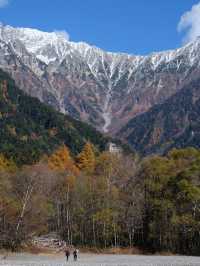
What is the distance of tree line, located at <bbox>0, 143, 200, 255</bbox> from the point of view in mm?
108188

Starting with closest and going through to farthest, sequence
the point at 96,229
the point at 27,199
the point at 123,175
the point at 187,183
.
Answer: the point at 187,183 → the point at 27,199 → the point at 96,229 → the point at 123,175

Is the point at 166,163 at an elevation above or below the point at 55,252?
above

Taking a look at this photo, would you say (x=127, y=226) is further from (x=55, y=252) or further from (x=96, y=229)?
(x=55, y=252)

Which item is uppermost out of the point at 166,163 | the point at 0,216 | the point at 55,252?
the point at 166,163

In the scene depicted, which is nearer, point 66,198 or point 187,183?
point 187,183

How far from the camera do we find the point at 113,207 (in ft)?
398

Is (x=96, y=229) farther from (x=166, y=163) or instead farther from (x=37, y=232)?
(x=166, y=163)

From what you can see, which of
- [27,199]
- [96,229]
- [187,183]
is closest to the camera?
[187,183]

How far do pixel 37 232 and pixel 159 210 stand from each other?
26.1m

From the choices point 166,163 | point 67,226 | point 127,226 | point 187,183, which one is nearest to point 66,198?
point 67,226

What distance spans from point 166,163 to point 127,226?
15536 millimetres

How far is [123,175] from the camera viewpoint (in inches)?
5640

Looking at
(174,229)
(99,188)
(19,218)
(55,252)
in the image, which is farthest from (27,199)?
(174,229)

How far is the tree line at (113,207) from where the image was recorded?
10819cm
